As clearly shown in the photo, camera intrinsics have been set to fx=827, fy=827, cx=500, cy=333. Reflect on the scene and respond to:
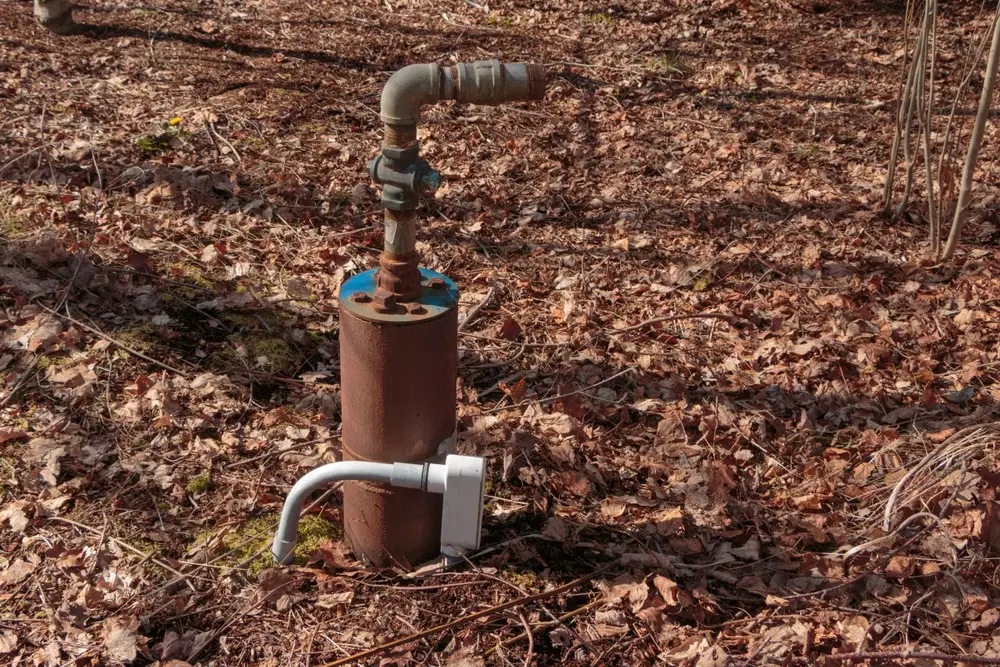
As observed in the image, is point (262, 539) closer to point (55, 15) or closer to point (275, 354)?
point (275, 354)

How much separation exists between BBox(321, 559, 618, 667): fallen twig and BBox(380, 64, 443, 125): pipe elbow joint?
1676 millimetres

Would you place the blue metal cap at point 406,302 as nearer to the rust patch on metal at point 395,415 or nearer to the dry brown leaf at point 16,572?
the rust patch on metal at point 395,415

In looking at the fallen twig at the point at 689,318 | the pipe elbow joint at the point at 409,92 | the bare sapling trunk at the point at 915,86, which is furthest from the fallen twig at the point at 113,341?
the bare sapling trunk at the point at 915,86

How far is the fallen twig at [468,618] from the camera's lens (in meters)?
2.73

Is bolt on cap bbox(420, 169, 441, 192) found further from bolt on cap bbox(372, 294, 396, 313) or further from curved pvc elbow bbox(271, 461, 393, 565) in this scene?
curved pvc elbow bbox(271, 461, 393, 565)

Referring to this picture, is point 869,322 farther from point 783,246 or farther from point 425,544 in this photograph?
point 425,544

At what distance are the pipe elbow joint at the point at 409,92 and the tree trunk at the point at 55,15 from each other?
6.89 metres

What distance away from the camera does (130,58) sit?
7.52 metres

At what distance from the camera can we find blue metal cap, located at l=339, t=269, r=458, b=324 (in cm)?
263

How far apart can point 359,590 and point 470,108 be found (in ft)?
16.4

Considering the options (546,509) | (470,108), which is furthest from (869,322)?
(470,108)

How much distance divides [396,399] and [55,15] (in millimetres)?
7171

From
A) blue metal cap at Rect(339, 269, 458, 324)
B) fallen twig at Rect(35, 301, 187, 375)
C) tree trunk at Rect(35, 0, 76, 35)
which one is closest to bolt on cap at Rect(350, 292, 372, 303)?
blue metal cap at Rect(339, 269, 458, 324)

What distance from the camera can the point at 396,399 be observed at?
8.98 ft
